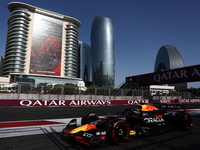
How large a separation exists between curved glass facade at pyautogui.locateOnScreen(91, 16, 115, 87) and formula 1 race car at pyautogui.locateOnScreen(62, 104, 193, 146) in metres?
118

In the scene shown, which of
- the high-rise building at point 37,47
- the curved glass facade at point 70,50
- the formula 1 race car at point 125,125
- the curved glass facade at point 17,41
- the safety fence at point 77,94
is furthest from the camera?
the curved glass facade at point 70,50

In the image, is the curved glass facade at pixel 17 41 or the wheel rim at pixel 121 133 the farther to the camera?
the curved glass facade at pixel 17 41

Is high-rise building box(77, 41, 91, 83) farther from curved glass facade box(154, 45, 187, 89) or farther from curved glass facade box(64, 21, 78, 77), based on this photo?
curved glass facade box(154, 45, 187, 89)

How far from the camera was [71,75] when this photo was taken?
275ft

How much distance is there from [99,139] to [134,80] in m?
33.0

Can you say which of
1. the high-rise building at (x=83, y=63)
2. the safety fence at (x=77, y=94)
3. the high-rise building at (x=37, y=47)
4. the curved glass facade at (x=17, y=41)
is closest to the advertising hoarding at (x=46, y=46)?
the high-rise building at (x=37, y=47)

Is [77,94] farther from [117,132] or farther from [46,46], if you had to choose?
[46,46]

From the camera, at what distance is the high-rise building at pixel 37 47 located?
69.9 meters

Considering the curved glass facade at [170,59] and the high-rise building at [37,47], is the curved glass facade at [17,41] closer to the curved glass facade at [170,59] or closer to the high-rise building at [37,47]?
the high-rise building at [37,47]

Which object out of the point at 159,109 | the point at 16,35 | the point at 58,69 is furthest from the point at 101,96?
the point at 16,35

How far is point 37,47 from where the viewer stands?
2928 inches

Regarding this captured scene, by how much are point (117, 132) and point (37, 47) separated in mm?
78856

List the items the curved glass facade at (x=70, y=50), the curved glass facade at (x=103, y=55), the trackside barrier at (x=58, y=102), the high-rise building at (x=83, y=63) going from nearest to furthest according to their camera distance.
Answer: the trackside barrier at (x=58, y=102) < the curved glass facade at (x=70, y=50) < the curved glass facade at (x=103, y=55) < the high-rise building at (x=83, y=63)

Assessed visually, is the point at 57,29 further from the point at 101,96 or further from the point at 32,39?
the point at 101,96
